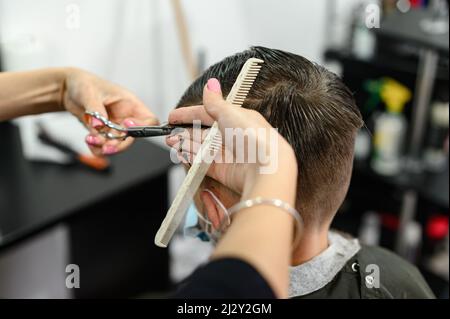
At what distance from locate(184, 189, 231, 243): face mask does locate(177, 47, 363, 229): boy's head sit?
2 centimetres

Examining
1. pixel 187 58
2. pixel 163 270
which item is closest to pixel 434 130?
pixel 187 58

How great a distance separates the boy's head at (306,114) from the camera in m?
0.96

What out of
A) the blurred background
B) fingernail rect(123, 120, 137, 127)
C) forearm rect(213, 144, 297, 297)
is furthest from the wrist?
the blurred background

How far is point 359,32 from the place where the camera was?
2.57 meters

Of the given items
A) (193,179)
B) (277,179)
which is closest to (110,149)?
(193,179)

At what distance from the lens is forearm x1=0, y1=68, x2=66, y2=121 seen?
1214 mm

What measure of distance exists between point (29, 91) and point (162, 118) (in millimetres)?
982

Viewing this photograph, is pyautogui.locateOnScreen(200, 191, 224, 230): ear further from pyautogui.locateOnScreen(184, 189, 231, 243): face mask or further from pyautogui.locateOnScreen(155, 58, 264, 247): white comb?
pyautogui.locateOnScreen(155, 58, 264, 247): white comb

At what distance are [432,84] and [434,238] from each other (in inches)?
33.9

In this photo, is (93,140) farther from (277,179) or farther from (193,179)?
(277,179)

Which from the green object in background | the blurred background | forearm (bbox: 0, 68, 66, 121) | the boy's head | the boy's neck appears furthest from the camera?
the green object in background

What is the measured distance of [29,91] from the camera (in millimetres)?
1232

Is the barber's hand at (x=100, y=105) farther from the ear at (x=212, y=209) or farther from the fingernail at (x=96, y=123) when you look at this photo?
the ear at (x=212, y=209)

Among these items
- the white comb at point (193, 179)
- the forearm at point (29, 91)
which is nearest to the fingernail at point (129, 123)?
the forearm at point (29, 91)
